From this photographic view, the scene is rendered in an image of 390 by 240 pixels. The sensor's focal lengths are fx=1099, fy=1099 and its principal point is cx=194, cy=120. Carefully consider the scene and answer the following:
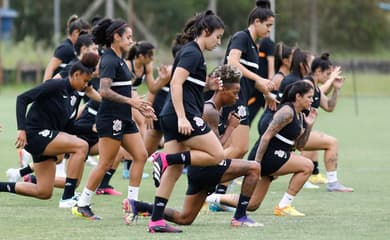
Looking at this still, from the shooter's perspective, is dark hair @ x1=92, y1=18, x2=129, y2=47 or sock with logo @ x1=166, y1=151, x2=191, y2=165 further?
dark hair @ x1=92, y1=18, x2=129, y2=47

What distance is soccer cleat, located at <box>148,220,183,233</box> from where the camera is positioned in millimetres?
10117

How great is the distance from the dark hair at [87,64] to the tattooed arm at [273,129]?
1.94m

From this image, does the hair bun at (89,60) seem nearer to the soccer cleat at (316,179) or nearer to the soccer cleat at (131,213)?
the soccer cleat at (131,213)

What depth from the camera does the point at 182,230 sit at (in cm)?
1031

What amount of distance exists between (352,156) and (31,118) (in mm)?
9187

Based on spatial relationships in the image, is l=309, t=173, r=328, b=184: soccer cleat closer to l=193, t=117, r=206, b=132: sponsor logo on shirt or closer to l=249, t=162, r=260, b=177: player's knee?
l=249, t=162, r=260, b=177: player's knee

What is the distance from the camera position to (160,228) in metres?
10.1

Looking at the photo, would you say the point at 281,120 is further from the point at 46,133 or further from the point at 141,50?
the point at 141,50

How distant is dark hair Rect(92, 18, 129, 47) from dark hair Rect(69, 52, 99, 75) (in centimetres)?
17

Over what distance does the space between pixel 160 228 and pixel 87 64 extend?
227 centimetres

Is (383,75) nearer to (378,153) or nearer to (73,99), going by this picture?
(378,153)

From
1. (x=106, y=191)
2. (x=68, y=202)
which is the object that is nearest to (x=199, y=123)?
(x=68, y=202)

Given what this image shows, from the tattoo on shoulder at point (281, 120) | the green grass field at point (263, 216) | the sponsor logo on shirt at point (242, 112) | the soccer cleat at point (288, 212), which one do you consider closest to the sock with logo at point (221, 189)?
the green grass field at point (263, 216)

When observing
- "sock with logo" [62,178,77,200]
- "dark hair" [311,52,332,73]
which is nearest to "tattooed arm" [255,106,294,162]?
"sock with logo" [62,178,77,200]
